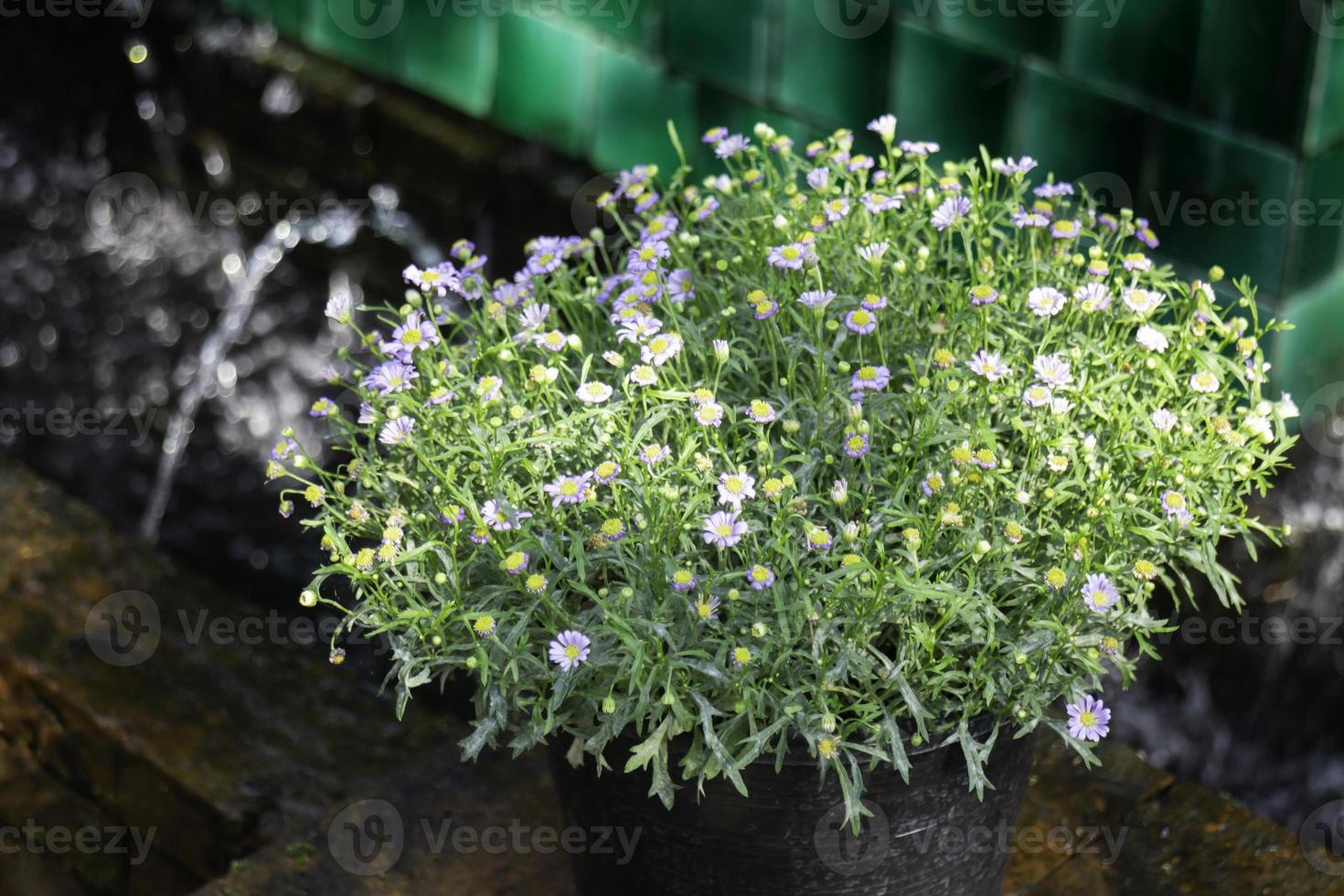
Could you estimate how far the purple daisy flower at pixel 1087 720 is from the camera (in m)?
1.52

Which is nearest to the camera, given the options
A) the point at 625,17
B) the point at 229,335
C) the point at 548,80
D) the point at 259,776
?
the point at 259,776

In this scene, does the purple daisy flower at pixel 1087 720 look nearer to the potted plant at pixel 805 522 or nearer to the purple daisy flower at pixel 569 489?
the potted plant at pixel 805 522

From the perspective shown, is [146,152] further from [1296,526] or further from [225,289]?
[1296,526]

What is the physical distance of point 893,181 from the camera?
181 cm

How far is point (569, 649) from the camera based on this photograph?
1456mm

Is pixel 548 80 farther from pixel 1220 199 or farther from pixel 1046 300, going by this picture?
pixel 1046 300

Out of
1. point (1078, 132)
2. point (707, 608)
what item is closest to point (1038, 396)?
point (707, 608)

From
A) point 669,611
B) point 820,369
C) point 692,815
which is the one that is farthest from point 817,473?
point 692,815

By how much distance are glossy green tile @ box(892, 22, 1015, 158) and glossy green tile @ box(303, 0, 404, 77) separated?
4.63ft

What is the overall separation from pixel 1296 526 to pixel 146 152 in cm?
324

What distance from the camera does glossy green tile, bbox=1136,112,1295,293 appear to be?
2602 mm

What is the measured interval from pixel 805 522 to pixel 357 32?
9.50 ft

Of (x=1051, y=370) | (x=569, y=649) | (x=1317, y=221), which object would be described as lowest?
(x=569, y=649)

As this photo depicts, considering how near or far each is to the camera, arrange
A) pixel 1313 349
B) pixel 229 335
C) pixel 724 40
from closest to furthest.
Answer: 1. pixel 1313 349
2. pixel 724 40
3. pixel 229 335
